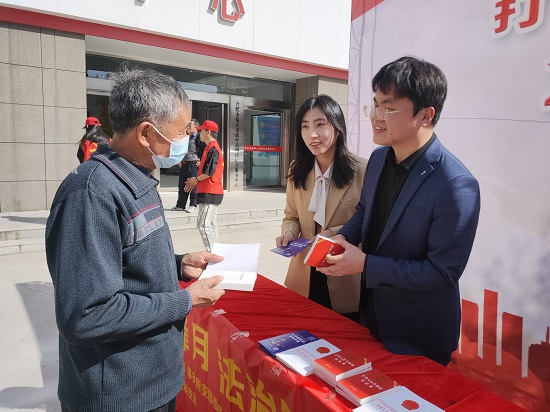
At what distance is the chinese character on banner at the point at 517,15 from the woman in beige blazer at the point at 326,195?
894mm

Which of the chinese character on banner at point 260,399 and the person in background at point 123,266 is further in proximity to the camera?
the chinese character on banner at point 260,399

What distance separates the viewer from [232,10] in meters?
8.34

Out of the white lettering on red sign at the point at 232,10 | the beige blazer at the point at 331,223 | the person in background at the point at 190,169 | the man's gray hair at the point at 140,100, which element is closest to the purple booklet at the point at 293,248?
the beige blazer at the point at 331,223

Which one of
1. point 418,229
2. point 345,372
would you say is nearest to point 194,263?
point 345,372

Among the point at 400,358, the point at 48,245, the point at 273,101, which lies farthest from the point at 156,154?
the point at 273,101

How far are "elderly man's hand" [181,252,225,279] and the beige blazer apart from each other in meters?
0.75

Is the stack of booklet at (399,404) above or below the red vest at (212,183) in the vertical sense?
below

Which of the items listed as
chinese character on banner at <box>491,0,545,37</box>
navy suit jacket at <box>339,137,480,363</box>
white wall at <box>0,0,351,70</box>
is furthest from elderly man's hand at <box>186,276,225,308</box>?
white wall at <box>0,0,351,70</box>

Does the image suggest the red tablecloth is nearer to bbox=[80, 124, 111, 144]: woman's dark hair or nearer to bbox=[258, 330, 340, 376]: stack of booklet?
bbox=[258, 330, 340, 376]: stack of booklet

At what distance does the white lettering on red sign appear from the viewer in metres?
8.12

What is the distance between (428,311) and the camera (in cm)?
159

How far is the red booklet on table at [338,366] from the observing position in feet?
4.29

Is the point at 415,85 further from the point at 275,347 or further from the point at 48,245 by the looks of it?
the point at 48,245

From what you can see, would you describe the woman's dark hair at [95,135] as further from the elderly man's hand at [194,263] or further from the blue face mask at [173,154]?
the blue face mask at [173,154]
